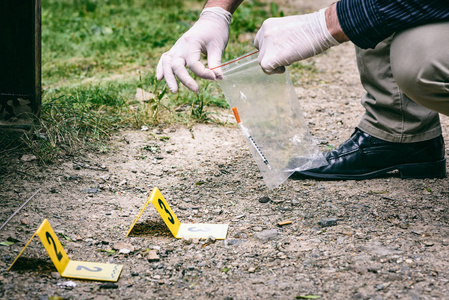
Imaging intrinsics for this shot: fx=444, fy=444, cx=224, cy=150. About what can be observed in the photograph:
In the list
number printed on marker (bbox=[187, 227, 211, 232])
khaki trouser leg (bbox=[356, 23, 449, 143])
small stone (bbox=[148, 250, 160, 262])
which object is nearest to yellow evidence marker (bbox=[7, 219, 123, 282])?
small stone (bbox=[148, 250, 160, 262])

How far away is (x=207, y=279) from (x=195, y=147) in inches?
42.1

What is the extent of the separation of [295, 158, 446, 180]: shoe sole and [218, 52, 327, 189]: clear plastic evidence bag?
71mm

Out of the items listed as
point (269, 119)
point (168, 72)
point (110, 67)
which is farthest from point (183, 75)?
point (110, 67)

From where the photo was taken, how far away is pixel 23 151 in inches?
78.5

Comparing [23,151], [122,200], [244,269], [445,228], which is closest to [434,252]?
[445,228]

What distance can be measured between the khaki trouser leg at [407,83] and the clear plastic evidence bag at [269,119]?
33cm

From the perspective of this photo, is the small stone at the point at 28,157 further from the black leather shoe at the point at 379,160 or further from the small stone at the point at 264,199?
the black leather shoe at the point at 379,160

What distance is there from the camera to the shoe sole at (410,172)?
1936 millimetres

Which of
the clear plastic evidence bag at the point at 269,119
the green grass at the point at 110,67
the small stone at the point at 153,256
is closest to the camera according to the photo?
the small stone at the point at 153,256

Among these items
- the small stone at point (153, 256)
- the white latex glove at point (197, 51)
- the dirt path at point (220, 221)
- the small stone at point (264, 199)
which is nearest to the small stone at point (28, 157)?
the dirt path at point (220, 221)

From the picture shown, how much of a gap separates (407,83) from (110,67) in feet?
8.28

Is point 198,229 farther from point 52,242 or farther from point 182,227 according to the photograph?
point 52,242

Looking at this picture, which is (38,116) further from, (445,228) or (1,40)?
(445,228)

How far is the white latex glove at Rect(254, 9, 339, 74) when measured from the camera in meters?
1.58
